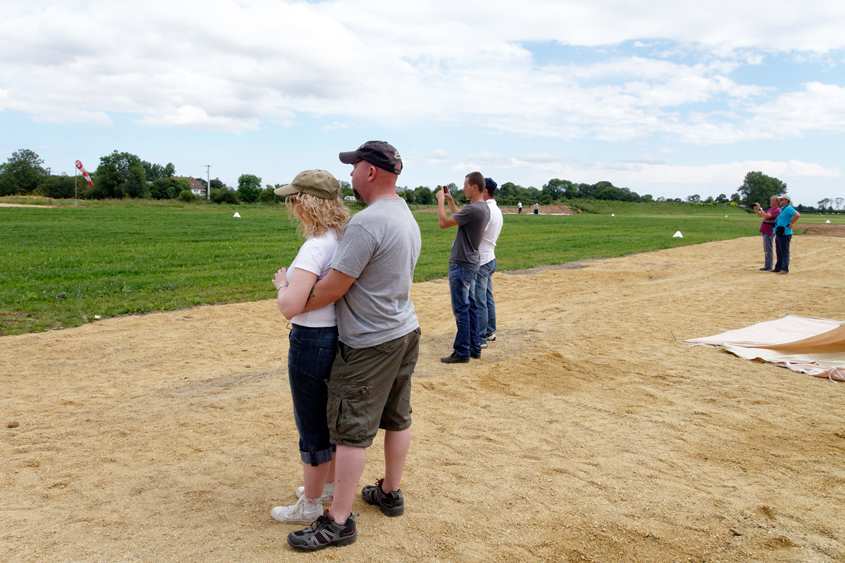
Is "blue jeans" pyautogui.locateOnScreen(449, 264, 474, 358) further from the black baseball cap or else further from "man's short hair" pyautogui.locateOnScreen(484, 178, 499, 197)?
the black baseball cap

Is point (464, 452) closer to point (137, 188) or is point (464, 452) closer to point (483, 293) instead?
point (483, 293)

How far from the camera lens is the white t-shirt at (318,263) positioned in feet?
8.79

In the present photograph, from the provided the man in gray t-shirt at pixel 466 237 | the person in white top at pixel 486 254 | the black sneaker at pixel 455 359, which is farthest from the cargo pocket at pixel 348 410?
the person in white top at pixel 486 254

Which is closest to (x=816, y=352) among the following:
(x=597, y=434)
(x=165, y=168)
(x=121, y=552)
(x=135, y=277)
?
(x=597, y=434)

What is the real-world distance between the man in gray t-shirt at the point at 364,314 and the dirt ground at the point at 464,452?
441 millimetres

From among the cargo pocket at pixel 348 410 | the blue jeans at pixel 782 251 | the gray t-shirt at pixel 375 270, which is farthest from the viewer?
the blue jeans at pixel 782 251

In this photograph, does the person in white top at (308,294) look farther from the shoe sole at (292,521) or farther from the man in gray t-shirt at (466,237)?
the man in gray t-shirt at (466,237)

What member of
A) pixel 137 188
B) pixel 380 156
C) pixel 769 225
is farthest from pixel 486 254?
pixel 137 188

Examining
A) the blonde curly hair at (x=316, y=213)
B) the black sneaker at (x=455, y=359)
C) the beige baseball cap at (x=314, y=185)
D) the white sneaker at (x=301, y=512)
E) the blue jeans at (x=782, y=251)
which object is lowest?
the white sneaker at (x=301, y=512)

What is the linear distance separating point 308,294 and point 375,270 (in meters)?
0.34

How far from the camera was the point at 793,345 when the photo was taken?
650 centimetres

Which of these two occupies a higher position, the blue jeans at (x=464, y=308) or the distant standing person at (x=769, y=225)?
the distant standing person at (x=769, y=225)

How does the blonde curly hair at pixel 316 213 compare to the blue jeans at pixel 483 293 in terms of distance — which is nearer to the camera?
the blonde curly hair at pixel 316 213

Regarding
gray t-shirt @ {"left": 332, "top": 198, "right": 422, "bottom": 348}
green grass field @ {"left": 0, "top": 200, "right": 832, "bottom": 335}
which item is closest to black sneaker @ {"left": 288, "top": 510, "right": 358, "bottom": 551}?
gray t-shirt @ {"left": 332, "top": 198, "right": 422, "bottom": 348}
